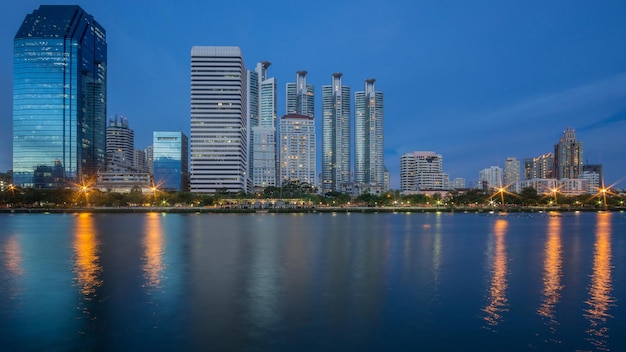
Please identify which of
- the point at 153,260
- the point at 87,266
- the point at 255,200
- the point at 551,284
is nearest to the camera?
the point at 551,284

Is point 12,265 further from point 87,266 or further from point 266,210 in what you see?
point 266,210

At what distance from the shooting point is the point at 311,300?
69.6ft

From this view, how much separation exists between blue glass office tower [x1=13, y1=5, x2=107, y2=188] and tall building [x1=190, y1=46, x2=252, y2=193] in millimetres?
49143

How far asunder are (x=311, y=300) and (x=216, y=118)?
15488 centimetres

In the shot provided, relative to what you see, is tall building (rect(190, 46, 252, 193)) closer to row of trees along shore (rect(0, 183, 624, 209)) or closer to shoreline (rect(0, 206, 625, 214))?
row of trees along shore (rect(0, 183, 624, 209))

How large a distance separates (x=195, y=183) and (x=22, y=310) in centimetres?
15266

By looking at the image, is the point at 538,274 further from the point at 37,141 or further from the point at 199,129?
the point at 37,141

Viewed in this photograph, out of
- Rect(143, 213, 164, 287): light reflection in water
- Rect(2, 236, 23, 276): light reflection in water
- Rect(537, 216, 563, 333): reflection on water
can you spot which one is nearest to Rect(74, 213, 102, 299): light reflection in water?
Rect(143, 213, 164, 287): light reflection in water

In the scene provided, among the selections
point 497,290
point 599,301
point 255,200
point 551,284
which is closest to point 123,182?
point 255,200

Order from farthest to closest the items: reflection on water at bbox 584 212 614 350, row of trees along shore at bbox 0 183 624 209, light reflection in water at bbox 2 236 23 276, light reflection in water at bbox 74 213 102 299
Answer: row of trees along shore at bbox 0 183 624 209, light reflection in water at bbox 2 236 23 276, light reflection in water at bbox 74 213 102 299, reflection on water at bbox 584 212 614 350

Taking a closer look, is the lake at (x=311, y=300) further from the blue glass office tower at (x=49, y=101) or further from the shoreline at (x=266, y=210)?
the blue glass office tower at (x=49, y=101)

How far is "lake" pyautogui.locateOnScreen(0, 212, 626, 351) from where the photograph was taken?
15.8 metres

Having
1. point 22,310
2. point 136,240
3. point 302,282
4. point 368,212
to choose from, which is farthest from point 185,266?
point 368,212

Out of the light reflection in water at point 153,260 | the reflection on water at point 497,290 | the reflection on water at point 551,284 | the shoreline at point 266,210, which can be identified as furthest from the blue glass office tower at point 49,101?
the reflection on water at point 551,284
